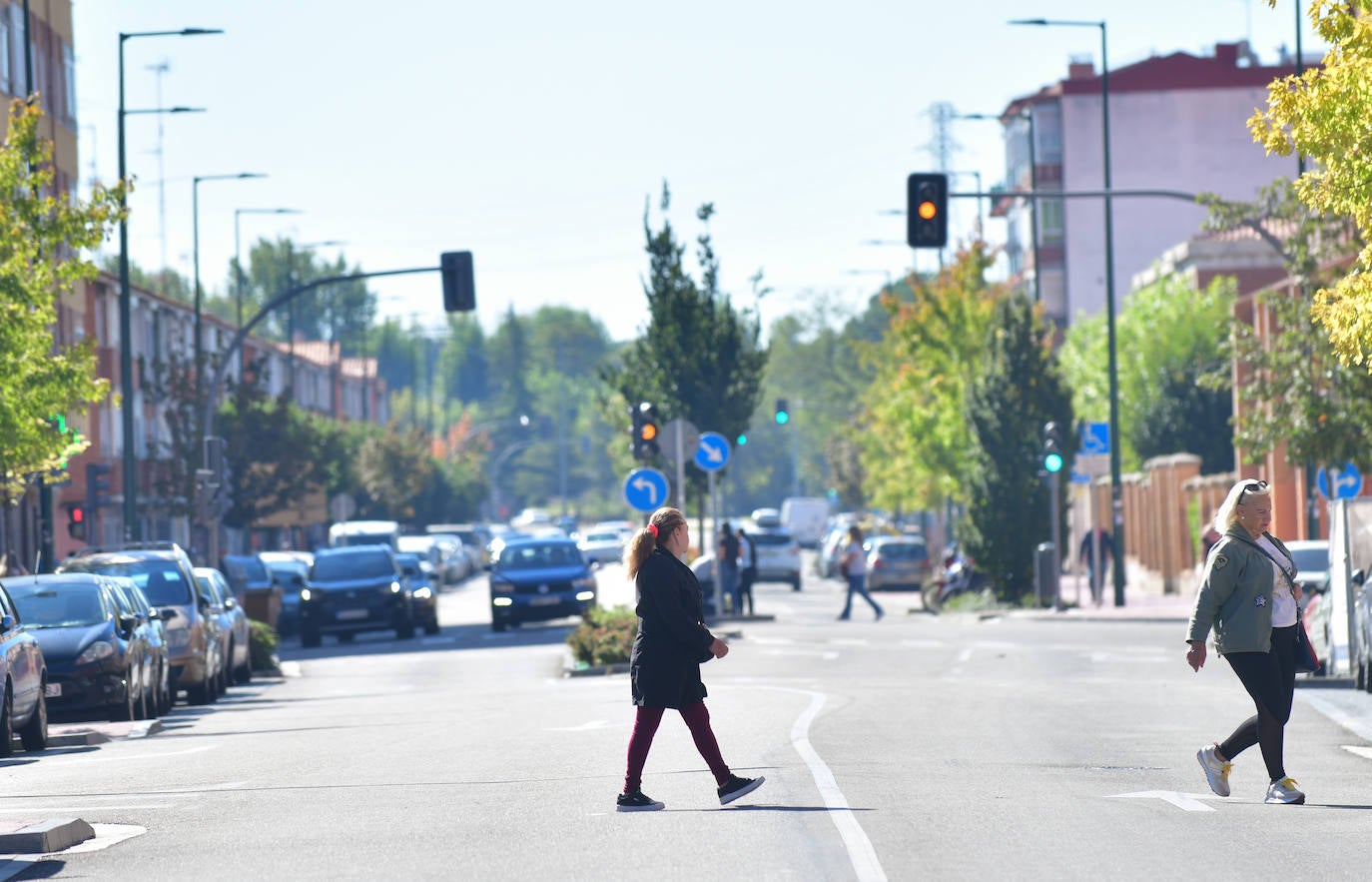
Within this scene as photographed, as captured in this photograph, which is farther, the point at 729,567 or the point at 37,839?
the point at 729,567

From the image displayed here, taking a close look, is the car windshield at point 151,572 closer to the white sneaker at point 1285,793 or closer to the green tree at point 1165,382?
the white sneaker at point 1285,793

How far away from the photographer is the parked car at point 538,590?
40.8m

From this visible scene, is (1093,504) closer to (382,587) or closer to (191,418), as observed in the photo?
(382,587)

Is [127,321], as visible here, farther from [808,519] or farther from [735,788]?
[808,519]

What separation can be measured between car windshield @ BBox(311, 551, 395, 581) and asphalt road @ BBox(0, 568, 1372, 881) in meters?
12.9

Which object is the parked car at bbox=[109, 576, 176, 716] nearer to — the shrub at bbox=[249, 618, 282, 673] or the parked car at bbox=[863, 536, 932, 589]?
the shrub at bbox=[249, 618, 282, 673]

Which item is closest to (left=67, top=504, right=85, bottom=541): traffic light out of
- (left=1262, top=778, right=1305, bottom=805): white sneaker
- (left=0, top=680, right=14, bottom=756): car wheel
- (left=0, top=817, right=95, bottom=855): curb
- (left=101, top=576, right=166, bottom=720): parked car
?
(left=101, top=576, right=166, bottom=720): parked car

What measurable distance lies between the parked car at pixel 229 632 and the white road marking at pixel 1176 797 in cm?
1625

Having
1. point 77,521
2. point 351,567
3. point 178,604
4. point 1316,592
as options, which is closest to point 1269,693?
point 178,604

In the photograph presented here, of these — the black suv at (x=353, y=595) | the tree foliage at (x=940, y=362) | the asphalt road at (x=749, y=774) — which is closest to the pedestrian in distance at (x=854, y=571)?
the black suv at (x=353, y=595)

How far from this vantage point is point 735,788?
12.3 meters

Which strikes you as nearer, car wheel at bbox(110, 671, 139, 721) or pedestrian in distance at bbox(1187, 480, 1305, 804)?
pedestrian in distance at bbox(1187, 480, 1305, 804)

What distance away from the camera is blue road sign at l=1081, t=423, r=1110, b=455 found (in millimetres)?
43750

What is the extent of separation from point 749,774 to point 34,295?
16885 millimetres
